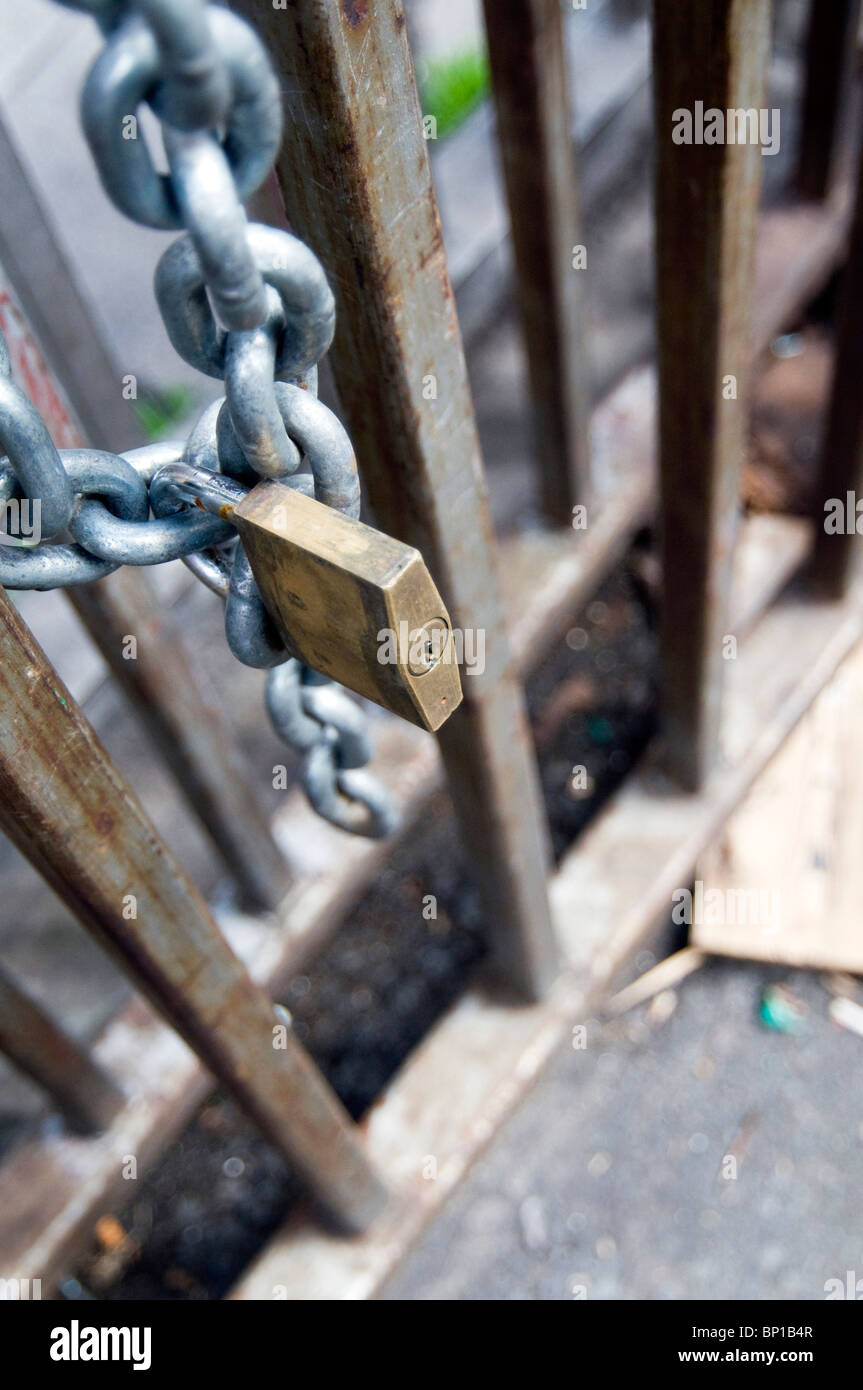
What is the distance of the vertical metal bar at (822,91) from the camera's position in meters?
1.97

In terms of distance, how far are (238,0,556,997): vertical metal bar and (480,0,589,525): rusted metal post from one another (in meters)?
0.65

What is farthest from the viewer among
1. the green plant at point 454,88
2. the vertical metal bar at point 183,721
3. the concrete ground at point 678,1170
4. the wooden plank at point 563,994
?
the green plant at point 454,88

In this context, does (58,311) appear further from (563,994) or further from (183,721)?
(563,994)

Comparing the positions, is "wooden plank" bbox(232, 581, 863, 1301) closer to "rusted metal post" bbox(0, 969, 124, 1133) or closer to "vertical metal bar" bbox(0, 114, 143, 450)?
"rusted metal post" bbox(0, 969, 124, 1133)

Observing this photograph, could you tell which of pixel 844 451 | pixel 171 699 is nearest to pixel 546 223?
pixel 844 451

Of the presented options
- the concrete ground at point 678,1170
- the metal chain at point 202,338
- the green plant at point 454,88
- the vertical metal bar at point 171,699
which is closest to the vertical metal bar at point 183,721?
the vertical metal bar at point 171,699

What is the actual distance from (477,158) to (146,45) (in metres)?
2.58

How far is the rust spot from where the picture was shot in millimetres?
626

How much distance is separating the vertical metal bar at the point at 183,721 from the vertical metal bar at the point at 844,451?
3.27ft

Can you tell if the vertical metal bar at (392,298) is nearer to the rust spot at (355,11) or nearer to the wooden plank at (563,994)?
the rust spot at (355,11)

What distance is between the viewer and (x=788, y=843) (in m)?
1.94

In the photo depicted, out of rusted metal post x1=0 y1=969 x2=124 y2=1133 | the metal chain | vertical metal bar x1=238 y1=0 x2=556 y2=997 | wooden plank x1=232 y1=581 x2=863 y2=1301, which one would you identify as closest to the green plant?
wooden plank x1=232 y1=581 x2=863 y2=1301

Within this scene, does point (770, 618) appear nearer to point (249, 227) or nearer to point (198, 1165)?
point (198, 1165)

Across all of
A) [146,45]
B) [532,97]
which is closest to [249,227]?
[146,45]
